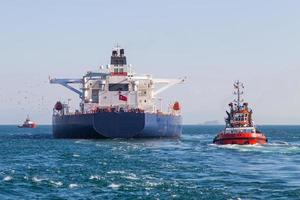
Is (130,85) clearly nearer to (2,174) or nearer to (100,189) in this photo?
(2,174)

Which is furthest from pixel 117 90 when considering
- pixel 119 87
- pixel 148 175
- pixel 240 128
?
pixel 148 175

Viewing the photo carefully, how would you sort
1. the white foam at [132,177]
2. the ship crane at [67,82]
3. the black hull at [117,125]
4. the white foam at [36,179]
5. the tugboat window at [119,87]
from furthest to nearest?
the ship crane at [67,82] → the tugboat window at [119,87] → the black hull at [117,125] → the white foam at [132,177] → the white foam at [36,179]

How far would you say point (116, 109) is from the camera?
4254 inches

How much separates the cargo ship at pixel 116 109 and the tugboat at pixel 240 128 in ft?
53.7

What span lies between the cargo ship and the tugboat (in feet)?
53.7

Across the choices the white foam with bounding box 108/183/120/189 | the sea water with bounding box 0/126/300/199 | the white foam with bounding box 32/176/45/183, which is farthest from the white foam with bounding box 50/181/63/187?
the white foam with bounding box 108/183/120/189

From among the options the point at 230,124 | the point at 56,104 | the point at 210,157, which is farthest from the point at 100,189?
the point at 56,104

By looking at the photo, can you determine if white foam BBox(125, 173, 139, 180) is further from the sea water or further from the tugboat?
the tugboat

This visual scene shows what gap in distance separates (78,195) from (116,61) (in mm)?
86505

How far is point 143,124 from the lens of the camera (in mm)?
100062

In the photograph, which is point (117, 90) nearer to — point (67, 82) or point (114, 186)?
point (67, 82)

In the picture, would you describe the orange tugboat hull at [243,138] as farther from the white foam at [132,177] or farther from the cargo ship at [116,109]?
the white foam at [132,177]

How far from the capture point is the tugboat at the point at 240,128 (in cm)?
8594

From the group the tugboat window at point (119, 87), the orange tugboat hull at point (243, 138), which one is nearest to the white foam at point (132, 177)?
the orange tugboat hull at point (243, 138)
